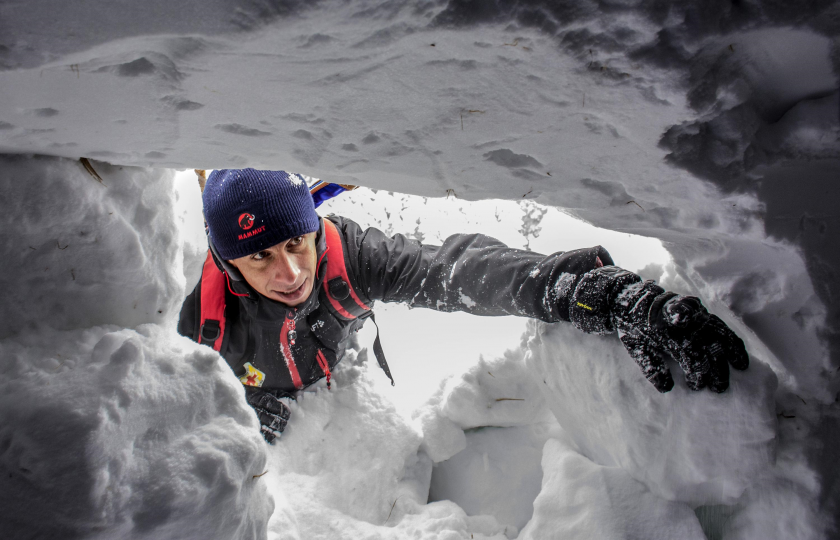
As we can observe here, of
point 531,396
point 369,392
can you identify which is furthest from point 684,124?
point 369,392

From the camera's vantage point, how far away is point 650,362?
1.24 meters

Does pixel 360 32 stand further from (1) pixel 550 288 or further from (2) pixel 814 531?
(2) pixel 814 531

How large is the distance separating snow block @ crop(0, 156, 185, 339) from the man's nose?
0.67 m

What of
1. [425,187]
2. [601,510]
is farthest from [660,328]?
[425,187]

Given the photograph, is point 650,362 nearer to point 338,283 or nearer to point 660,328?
point 660,328

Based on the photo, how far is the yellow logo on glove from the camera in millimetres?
2543

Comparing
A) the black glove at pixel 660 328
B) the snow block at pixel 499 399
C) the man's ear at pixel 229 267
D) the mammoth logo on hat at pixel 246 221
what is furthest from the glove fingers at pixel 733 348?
the man's ear at pixel 229 267

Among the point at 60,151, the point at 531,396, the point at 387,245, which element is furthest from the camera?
the point at 387,245

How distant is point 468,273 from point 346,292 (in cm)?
69

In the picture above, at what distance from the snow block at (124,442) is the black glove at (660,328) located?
3.55 feet

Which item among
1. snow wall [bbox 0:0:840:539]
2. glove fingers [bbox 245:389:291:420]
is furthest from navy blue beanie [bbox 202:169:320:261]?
glove fingers [bbox 245:389:291:420]

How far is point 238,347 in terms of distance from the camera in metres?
2.48

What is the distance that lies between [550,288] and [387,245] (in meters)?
1.02

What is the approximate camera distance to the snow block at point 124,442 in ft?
2.68
